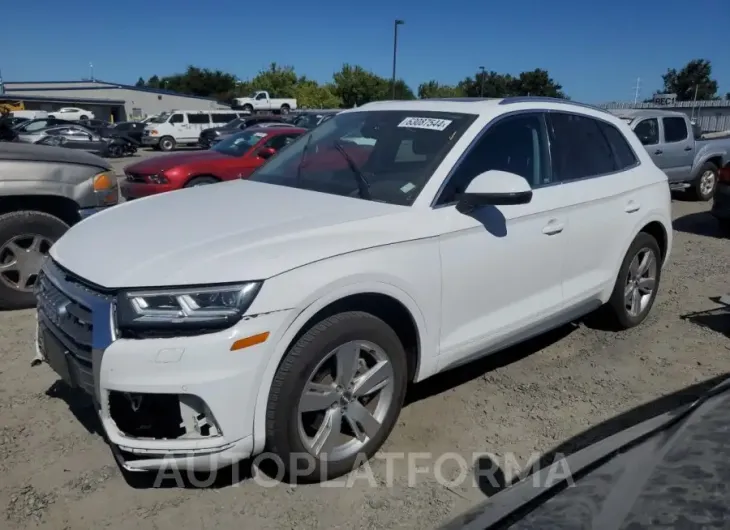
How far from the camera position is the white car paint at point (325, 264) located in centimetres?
247

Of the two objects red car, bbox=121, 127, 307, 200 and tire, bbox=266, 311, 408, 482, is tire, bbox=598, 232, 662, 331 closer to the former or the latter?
tire, bbox=266, 311, 408, 482

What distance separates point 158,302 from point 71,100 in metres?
66.6

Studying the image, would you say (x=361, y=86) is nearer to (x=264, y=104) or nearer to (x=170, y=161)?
(x=264, y=104)

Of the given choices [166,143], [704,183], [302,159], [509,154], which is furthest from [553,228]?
[166,143]

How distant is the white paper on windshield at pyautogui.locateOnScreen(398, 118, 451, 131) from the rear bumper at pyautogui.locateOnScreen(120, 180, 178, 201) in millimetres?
6244

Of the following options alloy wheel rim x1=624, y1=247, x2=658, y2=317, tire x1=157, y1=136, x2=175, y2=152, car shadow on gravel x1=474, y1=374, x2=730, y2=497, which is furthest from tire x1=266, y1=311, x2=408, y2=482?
tire x1=157, y1=136, x2=175, y2=152

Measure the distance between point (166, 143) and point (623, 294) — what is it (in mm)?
30966

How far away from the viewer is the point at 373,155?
3713mm

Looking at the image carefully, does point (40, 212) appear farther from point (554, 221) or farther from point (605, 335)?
point (605, 335)

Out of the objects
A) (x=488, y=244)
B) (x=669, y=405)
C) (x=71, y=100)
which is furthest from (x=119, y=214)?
(x=71, y=100)

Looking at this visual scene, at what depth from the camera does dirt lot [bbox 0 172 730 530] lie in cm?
275

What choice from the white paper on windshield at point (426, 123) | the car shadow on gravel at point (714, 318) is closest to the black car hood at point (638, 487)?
the white paper on windshield at point (426, 123)

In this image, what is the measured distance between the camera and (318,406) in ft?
9.15

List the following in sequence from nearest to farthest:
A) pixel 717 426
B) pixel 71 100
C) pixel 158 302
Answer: pixel 717 426 → pixel 158 302 → pixel 71 100
